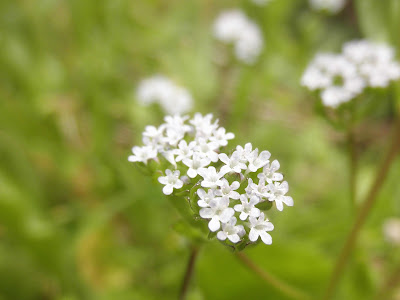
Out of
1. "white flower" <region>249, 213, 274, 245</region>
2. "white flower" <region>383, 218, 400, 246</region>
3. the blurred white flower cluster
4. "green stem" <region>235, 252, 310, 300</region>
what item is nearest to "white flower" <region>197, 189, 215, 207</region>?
"white flower" <region>249, 213, 274, 245</region>

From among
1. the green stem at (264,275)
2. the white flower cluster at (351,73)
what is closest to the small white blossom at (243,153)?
the green stem at (264,275)

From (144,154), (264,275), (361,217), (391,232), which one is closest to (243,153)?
(144,154)

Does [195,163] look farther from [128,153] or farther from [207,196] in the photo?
[128,153]

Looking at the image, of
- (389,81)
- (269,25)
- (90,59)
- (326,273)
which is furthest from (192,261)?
(269,25)

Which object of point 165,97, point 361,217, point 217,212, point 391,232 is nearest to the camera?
point 217,212

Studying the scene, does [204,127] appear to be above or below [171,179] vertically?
above

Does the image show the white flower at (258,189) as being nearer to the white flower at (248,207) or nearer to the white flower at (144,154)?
the white flower at (248,207)
